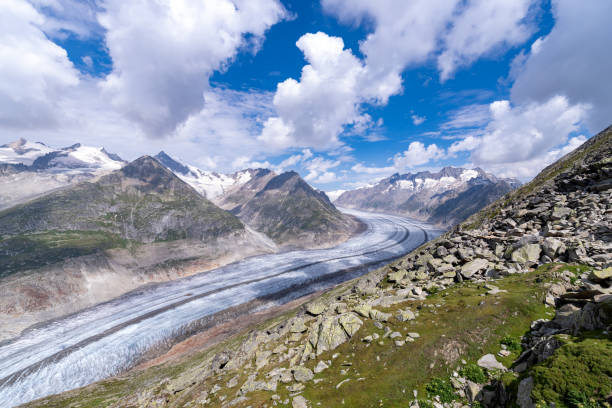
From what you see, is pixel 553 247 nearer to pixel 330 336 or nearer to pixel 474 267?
pixel 474 267

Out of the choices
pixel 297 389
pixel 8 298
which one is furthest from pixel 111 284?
pixel 297 389

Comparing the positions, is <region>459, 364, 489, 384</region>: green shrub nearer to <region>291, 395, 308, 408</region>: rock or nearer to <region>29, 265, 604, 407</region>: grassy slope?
<region>29, 265, 604, 407</region>: grassy slope

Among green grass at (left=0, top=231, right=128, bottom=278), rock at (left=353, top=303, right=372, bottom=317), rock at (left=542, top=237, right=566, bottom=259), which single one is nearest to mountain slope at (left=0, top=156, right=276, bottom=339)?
green grass at (left=0, top=231, right=128, bottom=278)

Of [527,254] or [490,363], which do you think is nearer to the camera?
[490,363]

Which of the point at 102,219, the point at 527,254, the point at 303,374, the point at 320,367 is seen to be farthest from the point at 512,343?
the point at 102,219

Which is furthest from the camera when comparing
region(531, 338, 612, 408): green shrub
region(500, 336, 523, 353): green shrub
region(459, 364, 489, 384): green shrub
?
region(500, 336, 523, 353): green shrub

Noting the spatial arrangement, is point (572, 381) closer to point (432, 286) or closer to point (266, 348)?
point (432, 286)

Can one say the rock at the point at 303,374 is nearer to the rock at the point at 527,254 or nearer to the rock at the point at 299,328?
the rock at the point at 299,328
